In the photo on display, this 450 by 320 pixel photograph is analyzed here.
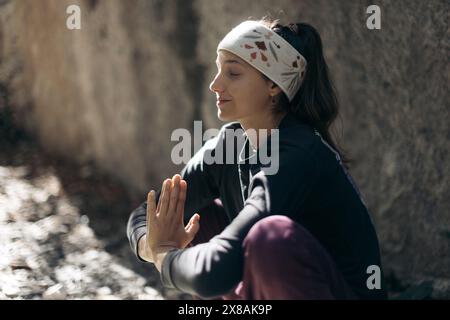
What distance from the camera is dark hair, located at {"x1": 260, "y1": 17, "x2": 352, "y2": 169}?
2875 mm

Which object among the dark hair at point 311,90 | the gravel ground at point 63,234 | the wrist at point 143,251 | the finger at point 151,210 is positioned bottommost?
the gravel ground at point 63,234

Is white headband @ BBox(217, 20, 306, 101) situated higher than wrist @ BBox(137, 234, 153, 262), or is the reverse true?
white headband @ BBox(217, 20, 306, 101)

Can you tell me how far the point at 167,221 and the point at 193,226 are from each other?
0.36 ft

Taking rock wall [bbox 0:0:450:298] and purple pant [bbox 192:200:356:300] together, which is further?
rock wall [bbox 0:0:450:298]

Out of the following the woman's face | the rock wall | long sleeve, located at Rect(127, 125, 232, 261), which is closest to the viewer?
the woman's face

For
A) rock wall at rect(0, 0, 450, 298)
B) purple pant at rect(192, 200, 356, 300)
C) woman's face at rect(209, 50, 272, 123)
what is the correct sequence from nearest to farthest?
purple pant at rect(192, 200, 356, 300)
woman's face at rect(209, 50, 272, 123)
rock wall at rect(0, 0, 450, 298)

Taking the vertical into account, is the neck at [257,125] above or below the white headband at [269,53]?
below

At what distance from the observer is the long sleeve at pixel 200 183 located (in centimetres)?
305

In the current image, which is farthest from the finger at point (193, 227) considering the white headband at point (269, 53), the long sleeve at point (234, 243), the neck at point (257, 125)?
the white headband at point (269, 53)

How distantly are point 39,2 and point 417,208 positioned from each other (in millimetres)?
2826

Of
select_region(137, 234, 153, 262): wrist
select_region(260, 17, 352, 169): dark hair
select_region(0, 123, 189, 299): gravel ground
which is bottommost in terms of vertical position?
select_region(0, 123, 189, 299): gravel ground

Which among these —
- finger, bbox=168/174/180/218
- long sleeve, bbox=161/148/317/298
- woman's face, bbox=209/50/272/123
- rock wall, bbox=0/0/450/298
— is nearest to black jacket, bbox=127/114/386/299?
long sleeve, bbox=161/148/317/298

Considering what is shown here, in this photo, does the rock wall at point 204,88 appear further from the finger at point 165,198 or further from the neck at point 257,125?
the finger at point 165,198

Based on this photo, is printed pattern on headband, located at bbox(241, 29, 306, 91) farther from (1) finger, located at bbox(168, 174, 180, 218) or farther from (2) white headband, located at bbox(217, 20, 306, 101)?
(1) finger, located at bbox(168, 174, 180, 218)
